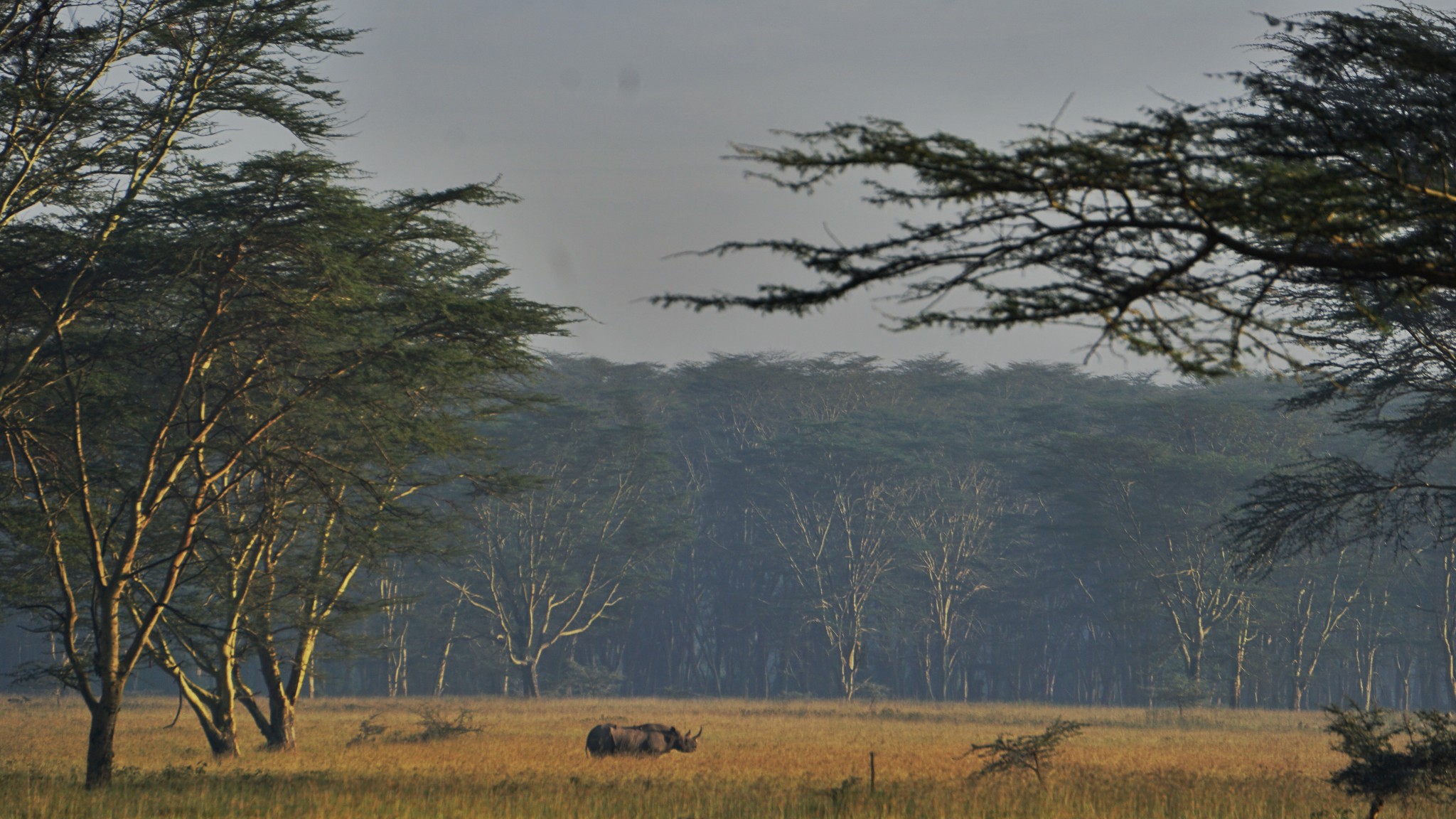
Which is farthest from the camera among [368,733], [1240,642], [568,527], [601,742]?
[568,527]

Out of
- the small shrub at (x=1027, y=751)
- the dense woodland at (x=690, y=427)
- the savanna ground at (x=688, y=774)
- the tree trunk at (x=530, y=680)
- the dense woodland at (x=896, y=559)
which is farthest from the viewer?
the tree trunk at (x=530, y=680)

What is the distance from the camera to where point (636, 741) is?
2217 centimetres

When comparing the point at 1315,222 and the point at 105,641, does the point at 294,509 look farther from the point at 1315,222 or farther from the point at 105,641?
the point at 1315,222

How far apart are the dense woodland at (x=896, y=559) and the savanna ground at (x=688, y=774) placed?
37.1ft

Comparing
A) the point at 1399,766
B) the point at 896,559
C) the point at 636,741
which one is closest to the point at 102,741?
the point at 636,741

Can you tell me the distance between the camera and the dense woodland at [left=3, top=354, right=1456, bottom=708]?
46969 mm

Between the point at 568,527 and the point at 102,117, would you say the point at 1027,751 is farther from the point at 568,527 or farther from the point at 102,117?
the point at 568,527

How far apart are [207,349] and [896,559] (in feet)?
154

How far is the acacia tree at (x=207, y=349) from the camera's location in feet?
50.1

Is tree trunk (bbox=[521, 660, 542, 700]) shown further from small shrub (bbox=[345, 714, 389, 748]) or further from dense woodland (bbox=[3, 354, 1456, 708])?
small shrub (bbox=[345, 714, 389, 748])

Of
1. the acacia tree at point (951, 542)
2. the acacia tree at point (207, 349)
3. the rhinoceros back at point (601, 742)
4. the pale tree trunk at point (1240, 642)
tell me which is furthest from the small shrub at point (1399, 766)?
the acacia tree at point (951, 542)

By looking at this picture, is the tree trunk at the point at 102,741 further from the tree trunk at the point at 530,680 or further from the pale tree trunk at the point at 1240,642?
the pale tree trunk at the point at 1240,642

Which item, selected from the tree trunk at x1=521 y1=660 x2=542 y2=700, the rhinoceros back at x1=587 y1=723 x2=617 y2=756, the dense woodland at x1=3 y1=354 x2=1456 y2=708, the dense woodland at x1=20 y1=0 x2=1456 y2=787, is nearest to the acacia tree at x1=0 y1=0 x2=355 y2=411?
the dense woodland at x1=20 y1=0 x2=1456 y2=787

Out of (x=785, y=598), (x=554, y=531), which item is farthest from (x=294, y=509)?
(x=785, y=598)
